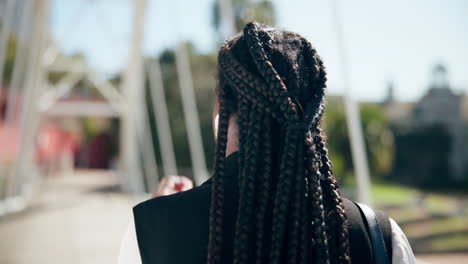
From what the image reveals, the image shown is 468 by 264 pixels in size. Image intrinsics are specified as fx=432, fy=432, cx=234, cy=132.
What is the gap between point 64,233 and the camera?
5195 millimetres

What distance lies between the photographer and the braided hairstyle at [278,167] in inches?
33.4

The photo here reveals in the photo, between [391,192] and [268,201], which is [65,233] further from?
[391,192]

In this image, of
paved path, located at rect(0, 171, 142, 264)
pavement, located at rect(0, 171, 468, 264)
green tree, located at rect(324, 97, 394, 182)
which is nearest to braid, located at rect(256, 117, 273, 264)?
pavement, located at rect(0, 171, 468, 264)

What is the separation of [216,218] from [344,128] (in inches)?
843

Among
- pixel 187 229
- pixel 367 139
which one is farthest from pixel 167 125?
pixel 187 229

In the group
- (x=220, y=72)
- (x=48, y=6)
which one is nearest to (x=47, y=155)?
(x=48, y=6)

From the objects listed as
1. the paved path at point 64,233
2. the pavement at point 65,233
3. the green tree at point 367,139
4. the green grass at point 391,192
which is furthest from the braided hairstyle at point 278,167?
the green grass at point 391,192

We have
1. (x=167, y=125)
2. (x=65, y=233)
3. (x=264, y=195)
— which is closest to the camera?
(x=264, y=195)

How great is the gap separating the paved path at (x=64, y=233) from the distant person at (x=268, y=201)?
3.22 metres

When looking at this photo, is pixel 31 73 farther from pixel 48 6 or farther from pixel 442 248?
pixel 442 248

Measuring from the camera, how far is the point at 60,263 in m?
3.84

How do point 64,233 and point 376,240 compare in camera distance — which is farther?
point 64,233

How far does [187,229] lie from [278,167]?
→ 0.22m

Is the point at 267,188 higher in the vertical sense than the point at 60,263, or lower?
higher
